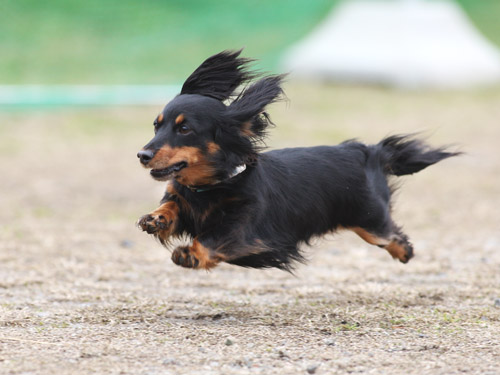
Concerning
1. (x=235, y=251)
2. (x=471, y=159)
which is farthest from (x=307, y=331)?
(x=471, y=159)

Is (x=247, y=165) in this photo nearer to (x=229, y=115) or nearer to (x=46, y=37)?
(x=229, y=115)

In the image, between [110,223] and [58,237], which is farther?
[110,223]

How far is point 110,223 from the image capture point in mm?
7434

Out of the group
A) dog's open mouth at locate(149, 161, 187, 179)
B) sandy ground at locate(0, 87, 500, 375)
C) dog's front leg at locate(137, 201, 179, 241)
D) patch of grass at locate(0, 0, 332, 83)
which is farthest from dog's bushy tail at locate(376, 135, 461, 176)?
patch of grass at locate(0, 0, 332, 83)

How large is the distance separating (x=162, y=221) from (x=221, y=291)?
116cm

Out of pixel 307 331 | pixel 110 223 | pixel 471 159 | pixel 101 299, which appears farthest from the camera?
pixel 471 159

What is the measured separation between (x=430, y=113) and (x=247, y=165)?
10470mm

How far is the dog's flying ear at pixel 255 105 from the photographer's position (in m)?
4.17

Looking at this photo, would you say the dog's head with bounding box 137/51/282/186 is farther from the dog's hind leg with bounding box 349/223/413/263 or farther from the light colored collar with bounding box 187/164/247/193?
the dog's hind leg with bounding box 349/223/413/263

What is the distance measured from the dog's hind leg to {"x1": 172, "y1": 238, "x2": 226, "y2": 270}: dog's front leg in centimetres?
120

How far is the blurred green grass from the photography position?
1734cm

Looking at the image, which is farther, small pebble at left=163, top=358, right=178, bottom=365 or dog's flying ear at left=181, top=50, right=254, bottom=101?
dog's flying ear at left=181, top=50, right=254, bottom=101

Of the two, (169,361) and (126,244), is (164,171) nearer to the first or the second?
(169,361)

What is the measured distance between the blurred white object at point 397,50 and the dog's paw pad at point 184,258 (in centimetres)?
1305
